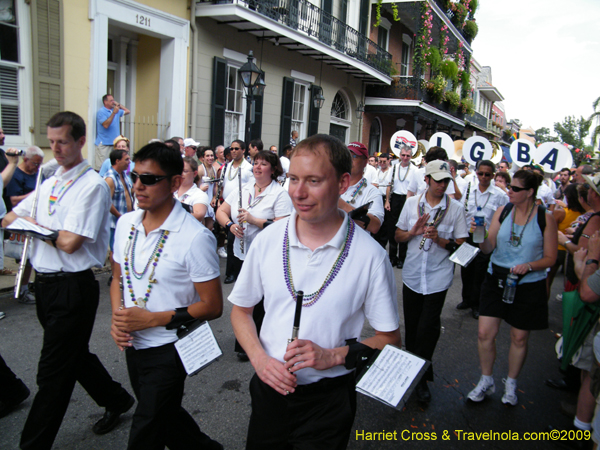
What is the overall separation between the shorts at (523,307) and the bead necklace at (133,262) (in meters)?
2.82

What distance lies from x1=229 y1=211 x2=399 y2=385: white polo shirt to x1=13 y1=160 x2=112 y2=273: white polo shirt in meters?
1.41

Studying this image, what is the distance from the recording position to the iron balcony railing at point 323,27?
40.6 feet

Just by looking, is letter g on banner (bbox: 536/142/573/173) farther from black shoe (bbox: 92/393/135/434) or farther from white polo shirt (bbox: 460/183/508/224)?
black shoe (bbox: 92/393/135/434)

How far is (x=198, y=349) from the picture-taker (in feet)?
6.85

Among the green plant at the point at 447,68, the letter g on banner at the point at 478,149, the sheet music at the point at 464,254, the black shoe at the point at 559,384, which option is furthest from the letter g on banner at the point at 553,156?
the green plant at the point at 447,68

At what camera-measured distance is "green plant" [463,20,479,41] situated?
26.1 meters

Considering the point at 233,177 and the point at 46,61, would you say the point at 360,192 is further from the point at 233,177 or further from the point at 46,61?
the point at 46,61

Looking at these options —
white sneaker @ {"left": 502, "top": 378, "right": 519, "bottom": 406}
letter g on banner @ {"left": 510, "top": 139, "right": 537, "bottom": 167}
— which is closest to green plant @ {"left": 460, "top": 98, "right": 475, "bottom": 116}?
letter g on banner @ {"left": 510, "top": 139, "right": 537, "bottom": 167}

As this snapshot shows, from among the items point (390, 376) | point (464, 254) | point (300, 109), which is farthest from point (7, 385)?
point (300, 109)

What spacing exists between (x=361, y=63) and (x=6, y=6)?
12606 millimetres

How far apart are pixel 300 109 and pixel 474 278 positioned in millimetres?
11315

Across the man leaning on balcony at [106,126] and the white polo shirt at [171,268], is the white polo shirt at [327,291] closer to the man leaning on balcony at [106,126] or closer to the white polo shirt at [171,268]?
the white polo shirt at [171,268]

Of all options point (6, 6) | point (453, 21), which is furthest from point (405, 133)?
point (453, 21)

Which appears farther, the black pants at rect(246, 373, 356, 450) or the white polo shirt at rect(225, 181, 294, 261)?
the white polo shirt at rect(225, 181, 294, 261)
